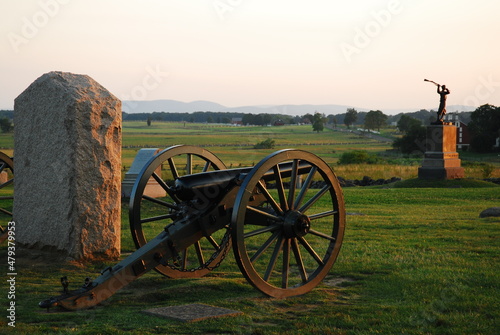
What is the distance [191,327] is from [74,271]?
357 cm

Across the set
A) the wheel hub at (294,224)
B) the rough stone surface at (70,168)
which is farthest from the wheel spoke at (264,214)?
the rough stone surface at (70,168)

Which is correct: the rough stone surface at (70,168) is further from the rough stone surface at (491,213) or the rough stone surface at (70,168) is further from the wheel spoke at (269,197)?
the rough stone surface at (491,213)

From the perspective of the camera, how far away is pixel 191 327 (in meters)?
6.25

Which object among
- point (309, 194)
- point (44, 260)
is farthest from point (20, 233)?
point (309, 194)

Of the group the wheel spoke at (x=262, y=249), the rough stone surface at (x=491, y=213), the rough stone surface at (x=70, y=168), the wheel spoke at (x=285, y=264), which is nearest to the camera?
the wheel spoke at (x=262, y=249)

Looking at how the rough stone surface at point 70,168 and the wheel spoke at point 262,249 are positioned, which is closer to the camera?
the wheel spoke at point 262,249

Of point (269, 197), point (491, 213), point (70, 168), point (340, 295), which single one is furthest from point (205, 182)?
point (491, 213)

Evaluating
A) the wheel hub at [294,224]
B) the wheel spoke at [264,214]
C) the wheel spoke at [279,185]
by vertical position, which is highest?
the wheel spoke at [279,185]

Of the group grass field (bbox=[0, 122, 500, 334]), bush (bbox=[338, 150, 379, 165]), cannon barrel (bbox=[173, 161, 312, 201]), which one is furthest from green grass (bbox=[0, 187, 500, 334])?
A: bush (bbox=[338, 150, 379, 165])

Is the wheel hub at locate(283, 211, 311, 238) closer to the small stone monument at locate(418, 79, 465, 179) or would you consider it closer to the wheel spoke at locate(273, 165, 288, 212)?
the wheel spoke at locate(273, 165, 288, 212)

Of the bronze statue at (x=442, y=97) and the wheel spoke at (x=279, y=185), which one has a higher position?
the bronze statue at (x=442, y=97)

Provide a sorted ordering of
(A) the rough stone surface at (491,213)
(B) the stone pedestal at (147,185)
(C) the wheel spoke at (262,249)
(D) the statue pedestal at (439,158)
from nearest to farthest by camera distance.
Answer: (C) the wheel spoke at (262,249) → (A) the rough stone surface at (491,213) → (B) the stone pedestal at (147,185) → (D) the statue pedestal at (439,158)

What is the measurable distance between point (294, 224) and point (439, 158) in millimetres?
24992

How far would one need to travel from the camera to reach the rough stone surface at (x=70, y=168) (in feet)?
31.6
